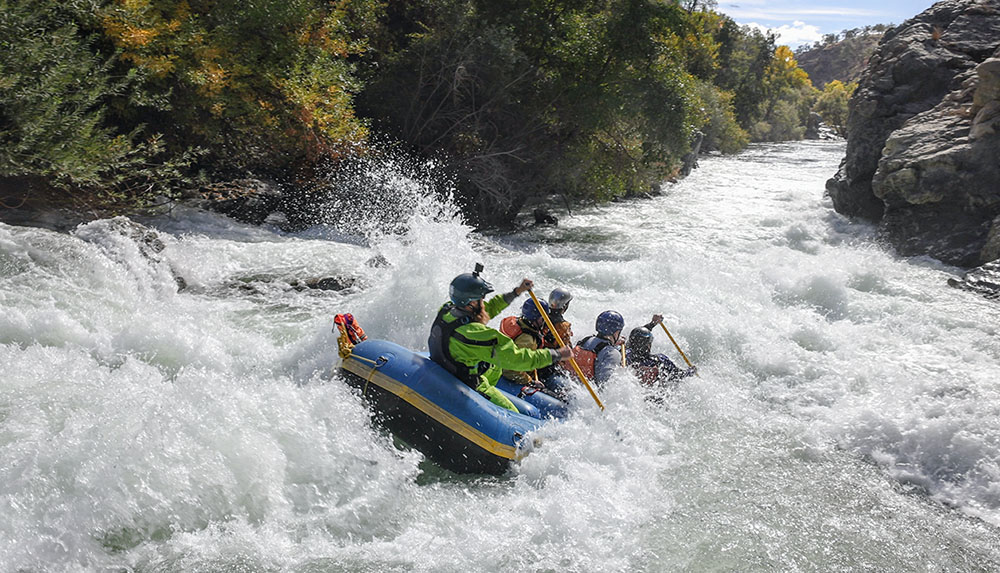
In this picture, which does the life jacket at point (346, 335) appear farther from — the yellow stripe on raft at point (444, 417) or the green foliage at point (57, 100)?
the green foliage at point (57, 100)

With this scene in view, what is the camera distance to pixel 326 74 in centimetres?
1120

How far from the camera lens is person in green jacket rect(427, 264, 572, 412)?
487 cm

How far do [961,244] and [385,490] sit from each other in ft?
38.2

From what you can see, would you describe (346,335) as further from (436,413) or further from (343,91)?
(343,91)

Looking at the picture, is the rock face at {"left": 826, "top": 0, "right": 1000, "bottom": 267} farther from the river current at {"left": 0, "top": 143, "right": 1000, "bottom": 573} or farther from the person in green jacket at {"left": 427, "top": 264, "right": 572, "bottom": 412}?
the person in green jacket at {"left": 427, "top": 264, "right": 572, "bottom": 412}

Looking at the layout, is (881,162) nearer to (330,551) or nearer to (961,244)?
(961,244)

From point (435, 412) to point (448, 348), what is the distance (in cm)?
53

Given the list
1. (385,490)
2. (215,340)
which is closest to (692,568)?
(385,490)

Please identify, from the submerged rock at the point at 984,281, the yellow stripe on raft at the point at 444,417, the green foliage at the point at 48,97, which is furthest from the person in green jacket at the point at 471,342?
the submerged rock at the point at 984,281

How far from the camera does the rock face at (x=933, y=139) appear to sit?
12.0 metres

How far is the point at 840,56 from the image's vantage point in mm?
102188

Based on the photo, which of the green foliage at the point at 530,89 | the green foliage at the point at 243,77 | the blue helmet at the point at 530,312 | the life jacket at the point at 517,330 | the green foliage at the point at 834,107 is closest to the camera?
the life jacket at the point at 517,330

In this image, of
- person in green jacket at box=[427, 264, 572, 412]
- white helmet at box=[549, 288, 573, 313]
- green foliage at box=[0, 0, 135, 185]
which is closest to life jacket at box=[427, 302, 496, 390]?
person in green jacket at box=[427, 264, 572, 412]

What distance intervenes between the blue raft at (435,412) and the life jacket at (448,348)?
0.37 feet
